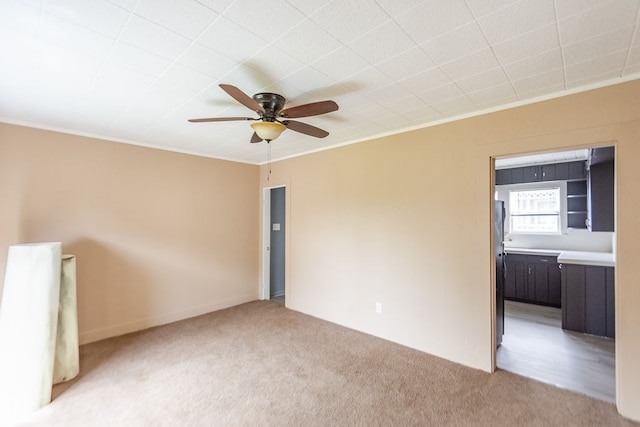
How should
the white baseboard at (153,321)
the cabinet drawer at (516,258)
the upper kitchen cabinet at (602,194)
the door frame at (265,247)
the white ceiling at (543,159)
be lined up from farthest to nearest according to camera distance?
the door frame at (265,247) → the cabinet drawer at (516,258) → the white ceiling at (543,159) → the white baseboard at (153,321) → the upper kitchen cabinet at (602,194)

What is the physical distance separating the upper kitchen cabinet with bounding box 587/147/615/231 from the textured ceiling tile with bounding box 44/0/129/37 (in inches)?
182

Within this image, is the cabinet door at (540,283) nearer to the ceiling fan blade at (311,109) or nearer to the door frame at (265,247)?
the door frame at (265,247)

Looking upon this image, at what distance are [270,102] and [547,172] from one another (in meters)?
5.23

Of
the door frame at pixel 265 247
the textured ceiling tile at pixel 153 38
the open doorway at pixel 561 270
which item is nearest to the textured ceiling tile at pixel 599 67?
the open doorway at pixel 561 270

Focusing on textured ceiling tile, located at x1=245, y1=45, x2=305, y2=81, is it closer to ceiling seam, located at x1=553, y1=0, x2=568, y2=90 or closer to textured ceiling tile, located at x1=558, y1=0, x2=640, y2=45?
ceiling seam, located at x1=553, y1=0, x2=568, y2=90

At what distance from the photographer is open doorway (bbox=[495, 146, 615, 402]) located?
2.99 m

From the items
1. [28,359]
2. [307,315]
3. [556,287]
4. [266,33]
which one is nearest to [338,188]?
[307,315]

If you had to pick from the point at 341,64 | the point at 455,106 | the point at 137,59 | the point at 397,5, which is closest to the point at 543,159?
the point at 455,106

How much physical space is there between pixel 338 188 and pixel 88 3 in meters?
3.11

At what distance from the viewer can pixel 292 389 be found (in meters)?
2.53

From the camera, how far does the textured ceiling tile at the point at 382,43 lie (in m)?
1.63

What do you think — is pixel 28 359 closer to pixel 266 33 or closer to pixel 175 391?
pixel 175 391

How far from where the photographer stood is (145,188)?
4.01 m

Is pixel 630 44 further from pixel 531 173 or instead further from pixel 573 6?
pixel 531 173
